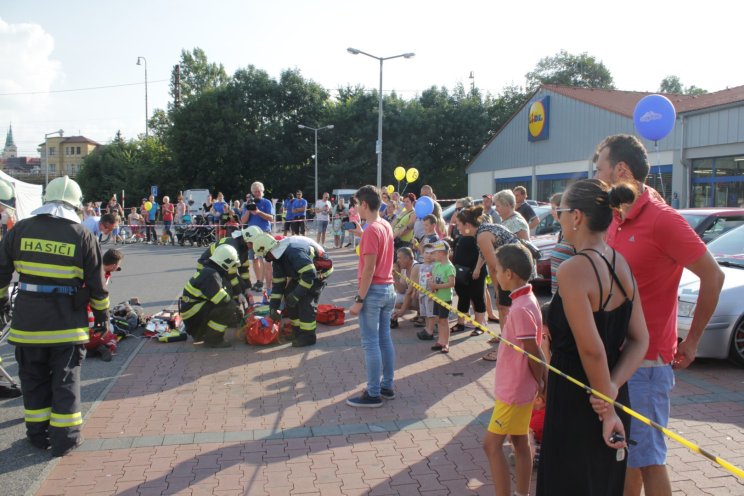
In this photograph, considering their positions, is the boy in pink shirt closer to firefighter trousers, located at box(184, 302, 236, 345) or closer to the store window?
firefighter trousers, located at box(184, 302, 236, 345)

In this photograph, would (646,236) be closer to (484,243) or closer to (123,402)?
(484,243)

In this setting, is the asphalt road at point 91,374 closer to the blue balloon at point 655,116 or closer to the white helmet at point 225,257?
the white helmet at point 225,257

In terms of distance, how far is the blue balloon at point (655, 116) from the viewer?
9.11 metres

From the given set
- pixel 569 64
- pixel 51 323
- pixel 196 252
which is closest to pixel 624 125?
pixel 196 252

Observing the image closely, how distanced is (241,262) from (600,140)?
23072mm

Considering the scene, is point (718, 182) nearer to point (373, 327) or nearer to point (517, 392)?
point (373, 327)

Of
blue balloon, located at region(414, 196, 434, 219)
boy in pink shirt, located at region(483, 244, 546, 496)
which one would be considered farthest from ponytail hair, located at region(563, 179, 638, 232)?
blue balloon, located at region(414, 196, 434, 219)

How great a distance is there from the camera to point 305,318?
7.66 meters

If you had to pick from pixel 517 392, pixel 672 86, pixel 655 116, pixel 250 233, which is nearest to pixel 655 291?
pixel 517 392

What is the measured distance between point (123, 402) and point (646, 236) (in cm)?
483

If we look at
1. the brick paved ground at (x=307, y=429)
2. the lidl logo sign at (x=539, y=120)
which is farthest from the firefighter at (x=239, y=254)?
the lidl logo sign at (x=539, y=120)

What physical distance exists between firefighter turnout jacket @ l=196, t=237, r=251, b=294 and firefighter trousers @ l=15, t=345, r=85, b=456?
120 inches

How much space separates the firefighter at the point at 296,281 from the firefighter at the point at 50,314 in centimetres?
311

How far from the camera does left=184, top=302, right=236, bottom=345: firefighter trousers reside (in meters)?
Result: 7.48
